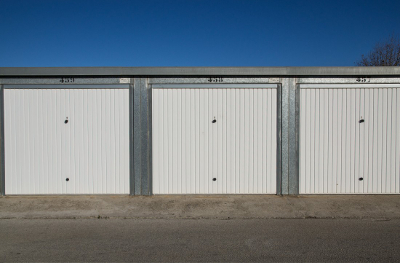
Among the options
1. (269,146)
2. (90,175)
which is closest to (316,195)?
(269,146)

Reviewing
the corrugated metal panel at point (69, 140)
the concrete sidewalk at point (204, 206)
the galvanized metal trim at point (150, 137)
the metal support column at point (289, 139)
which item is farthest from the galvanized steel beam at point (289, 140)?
the corrugated metal panel at point (69, 140)

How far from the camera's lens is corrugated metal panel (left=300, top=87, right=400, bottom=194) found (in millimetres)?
7148

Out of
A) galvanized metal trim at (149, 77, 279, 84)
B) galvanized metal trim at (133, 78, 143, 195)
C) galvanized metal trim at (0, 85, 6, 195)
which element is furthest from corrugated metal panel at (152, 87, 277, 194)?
galvanized metal trim at (0, 85, 6, 195)

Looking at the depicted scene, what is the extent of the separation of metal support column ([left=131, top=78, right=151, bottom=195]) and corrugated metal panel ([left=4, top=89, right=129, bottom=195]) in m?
0.23

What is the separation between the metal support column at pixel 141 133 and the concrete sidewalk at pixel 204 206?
54 cm

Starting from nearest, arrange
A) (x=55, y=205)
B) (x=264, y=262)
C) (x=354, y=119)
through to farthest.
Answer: (x=264, y=262)
(x=55, y=205)
(x=354, y=119)

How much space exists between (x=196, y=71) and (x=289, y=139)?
9.97 feet

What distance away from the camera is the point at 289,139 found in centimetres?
718

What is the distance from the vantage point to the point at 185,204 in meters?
6.49

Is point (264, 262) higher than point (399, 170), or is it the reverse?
point (399, 170)

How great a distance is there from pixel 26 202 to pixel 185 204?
3.92m

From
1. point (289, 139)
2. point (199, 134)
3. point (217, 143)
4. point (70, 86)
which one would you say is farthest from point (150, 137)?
point (289, 139)

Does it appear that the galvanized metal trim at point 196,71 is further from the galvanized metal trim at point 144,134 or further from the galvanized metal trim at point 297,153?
the galvanized metal trim at point 297,153

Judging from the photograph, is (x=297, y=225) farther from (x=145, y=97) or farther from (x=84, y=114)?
(x=84, y=114)
